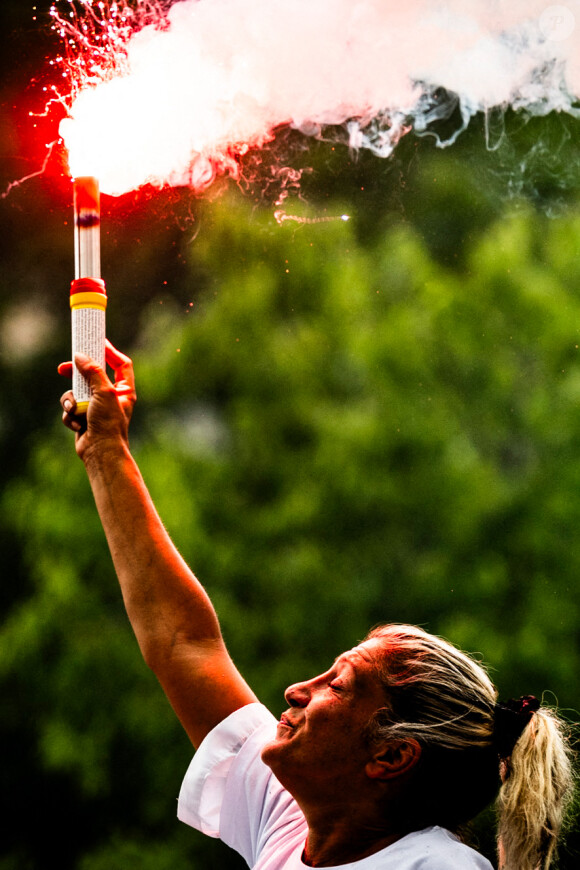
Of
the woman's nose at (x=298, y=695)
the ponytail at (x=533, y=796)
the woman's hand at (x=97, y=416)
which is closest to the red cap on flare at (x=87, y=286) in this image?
the woman's hand at (x=97, y=416)

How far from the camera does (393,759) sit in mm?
1399

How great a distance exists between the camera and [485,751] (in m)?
1.41

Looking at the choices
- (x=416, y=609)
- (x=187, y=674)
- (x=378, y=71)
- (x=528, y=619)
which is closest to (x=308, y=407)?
(x=416, y=609)

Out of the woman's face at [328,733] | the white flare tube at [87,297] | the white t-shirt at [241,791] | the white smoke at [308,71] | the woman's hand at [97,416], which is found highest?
the white smoke at [308,71]

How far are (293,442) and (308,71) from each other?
389 centimetres

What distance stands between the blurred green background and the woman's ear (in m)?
4.74

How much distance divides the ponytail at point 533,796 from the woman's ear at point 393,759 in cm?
16

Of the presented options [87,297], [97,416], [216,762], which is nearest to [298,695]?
[216,762]

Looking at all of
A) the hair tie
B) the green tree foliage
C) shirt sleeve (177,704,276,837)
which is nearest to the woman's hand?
shirt sleeve (177,704,276,837)

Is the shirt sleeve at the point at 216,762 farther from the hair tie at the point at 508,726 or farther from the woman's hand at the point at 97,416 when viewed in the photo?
the woman's hand at the point at 97,416

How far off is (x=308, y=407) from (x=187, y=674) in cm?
528

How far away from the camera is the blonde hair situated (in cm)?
138

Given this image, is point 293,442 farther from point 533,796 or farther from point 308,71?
point 533,796

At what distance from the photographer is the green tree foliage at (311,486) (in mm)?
6137
